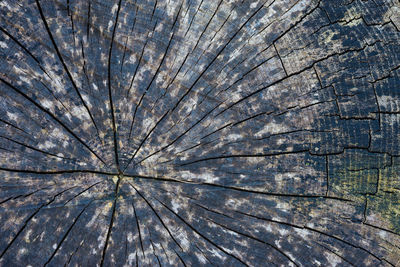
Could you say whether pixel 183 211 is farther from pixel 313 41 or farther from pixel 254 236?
pixel 313 41

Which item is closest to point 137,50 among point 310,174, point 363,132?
point 310,174

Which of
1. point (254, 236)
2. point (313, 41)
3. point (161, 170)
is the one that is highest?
point (313, 41)

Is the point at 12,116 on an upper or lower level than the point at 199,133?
upper

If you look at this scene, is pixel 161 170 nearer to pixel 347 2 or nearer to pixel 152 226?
pixel 152 226

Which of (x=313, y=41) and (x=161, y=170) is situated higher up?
(x=313, y=41)

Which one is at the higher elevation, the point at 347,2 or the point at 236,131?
the point at 347,2

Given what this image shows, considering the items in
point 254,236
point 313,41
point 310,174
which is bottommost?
point 254,236

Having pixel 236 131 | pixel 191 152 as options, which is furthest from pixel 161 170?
pixel 236 131
